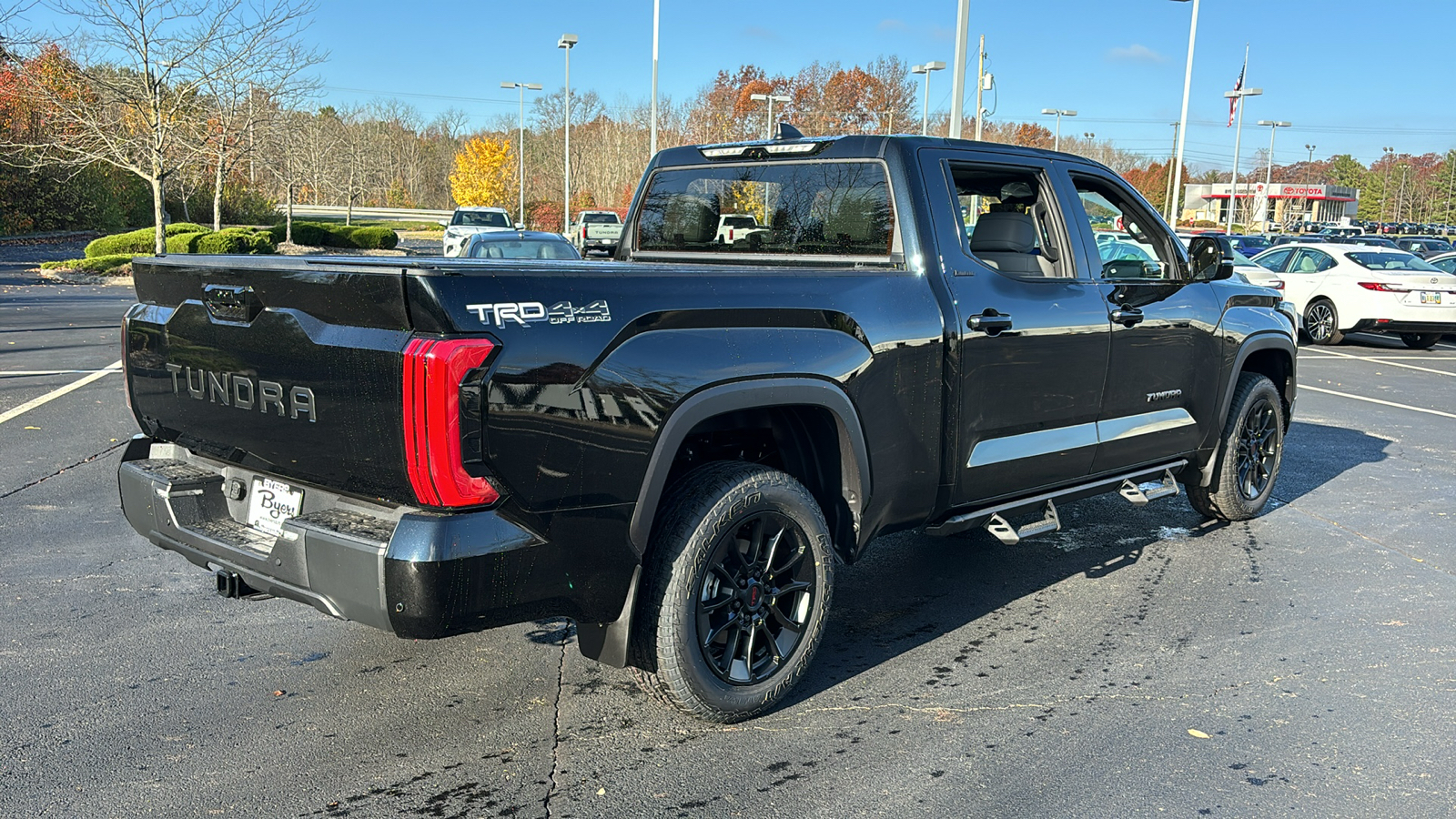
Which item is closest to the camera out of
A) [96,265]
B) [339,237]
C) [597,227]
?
[96,265]

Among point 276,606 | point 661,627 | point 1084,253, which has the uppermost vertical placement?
point 1084,253

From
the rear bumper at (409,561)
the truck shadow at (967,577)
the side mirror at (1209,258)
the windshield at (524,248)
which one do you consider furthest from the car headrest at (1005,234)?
the windshield at (524,248)

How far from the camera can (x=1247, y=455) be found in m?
6.39

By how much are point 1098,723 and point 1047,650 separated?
27.5 inches

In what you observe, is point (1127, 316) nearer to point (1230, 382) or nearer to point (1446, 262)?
point (1230, 382)

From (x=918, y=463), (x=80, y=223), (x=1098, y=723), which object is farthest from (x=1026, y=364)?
(x=80, y=223)

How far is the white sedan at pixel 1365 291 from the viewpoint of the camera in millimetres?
16828

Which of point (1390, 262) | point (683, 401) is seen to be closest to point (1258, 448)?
point (683, 401)

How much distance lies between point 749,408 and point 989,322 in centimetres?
125

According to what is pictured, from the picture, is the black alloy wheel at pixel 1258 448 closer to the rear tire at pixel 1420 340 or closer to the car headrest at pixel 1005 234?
the car headrest at pixel 1005 234

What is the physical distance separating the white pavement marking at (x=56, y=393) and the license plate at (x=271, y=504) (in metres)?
6.41

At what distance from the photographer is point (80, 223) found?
38.9 meters

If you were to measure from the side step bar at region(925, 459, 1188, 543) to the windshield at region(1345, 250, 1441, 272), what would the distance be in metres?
14.3

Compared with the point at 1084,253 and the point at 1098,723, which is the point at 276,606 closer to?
the point at 1098,723
